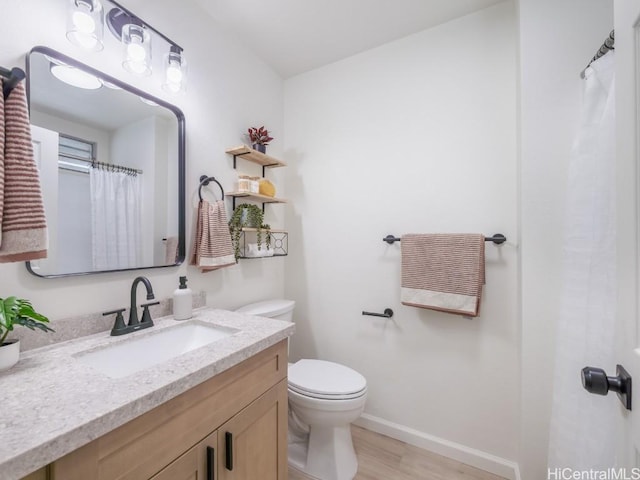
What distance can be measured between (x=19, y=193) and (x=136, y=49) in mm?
769

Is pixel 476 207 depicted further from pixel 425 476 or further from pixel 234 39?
pixel 234 39

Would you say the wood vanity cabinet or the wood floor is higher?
the wood vanity cabinet

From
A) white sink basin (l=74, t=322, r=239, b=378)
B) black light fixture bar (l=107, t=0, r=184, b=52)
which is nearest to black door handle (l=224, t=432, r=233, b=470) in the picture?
white sink basin (l=74, t=322, r=239, b=378)

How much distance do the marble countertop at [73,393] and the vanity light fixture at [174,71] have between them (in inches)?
43.8

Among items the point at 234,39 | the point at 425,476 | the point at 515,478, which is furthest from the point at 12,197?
the point at 515,478

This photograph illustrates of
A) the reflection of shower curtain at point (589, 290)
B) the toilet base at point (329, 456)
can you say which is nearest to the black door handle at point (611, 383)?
the reflection of shower curtain at point (589, 290)

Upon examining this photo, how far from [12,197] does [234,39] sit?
1.52 m

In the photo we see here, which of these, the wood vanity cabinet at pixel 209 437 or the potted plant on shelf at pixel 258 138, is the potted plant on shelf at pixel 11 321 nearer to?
the wood vanity cabinet at pixel 209 437

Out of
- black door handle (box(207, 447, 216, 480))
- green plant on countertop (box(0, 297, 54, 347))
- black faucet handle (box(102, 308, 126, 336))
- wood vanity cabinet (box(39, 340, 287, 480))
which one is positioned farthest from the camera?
black faucet handle (box(102, 308, 126, 336))

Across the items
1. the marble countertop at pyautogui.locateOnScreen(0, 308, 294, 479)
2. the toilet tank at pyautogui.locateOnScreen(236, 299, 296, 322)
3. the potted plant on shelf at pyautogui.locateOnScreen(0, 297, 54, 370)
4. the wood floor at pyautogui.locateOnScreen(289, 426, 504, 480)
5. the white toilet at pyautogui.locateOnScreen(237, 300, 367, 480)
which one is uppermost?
the potted plant on shelf at pyautogui.locateOnScreen(0, 297, 54, 370)

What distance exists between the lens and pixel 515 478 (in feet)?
4.56

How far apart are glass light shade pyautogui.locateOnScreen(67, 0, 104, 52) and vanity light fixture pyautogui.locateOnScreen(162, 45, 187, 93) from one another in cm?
26

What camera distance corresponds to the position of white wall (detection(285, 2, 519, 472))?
146 cm

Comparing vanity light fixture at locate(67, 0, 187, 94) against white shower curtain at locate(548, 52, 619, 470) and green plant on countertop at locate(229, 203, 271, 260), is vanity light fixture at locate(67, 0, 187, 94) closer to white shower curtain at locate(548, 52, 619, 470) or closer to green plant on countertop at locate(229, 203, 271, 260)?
green plant on countertop at locate(229, 203, 271, 260)
